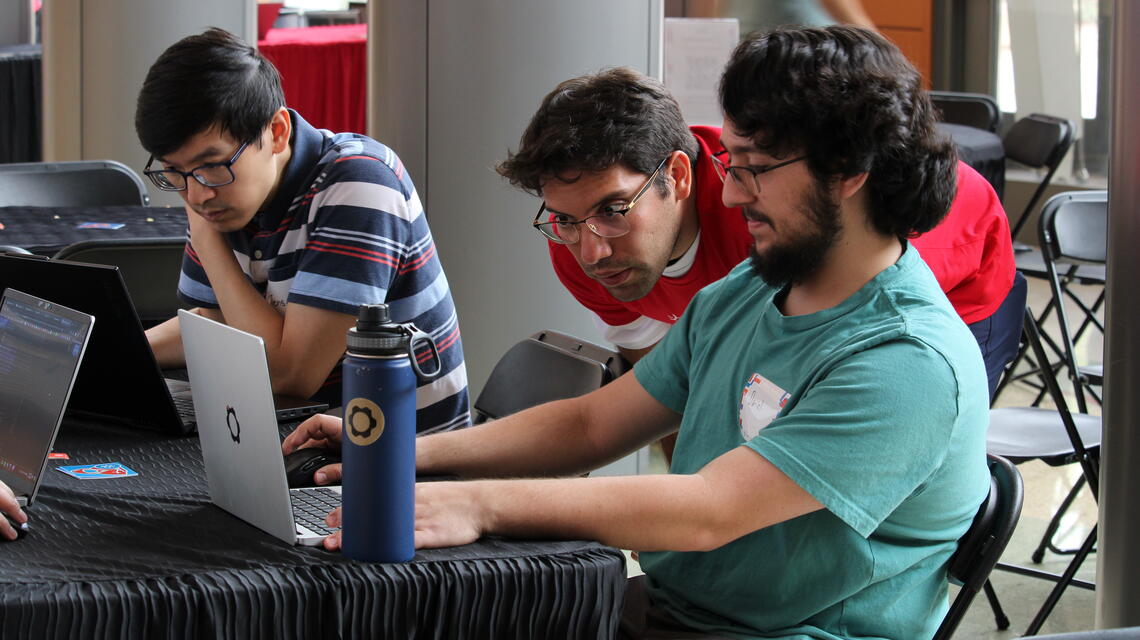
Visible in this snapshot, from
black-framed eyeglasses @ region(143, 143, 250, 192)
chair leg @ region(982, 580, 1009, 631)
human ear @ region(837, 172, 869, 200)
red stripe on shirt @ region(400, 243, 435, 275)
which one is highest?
human ear @ region(837, 172, 869, 200)

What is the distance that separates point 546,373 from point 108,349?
693mm

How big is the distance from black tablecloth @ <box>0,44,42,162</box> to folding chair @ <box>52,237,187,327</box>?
493 centimetres

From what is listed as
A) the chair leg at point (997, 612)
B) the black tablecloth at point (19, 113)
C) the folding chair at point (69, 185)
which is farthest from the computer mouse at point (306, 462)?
the black tablecloth at point (19, 113)

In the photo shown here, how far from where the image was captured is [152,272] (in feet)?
8.52

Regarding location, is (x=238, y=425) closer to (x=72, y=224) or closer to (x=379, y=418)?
(x=379, y=418)

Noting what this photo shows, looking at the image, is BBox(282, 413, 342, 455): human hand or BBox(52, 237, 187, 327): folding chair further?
BBox(52, 237, 187, 327): folding chair

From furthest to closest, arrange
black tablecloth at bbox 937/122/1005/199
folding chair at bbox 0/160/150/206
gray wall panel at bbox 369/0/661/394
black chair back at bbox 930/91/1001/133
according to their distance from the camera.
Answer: black chair back at bbox 930/91/1001/133 < black tablecloth at bbox 937/122/1005/199 < folding chair at bbox 0/160/150/206 < gray wall panel at bbox 369/0/661/394

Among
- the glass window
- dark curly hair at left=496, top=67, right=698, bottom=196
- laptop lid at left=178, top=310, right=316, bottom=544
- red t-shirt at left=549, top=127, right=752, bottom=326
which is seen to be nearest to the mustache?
dark curly hair at left=496, top=67, right=698, bottom=196

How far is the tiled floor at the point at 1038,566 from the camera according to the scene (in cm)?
273

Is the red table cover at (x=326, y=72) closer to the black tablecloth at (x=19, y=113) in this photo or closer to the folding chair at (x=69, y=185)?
the black tablecloth at (x=19, y=113)

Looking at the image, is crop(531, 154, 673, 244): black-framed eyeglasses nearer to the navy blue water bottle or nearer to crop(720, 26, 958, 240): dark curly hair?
crop(720, 26, 958, 240): dark curly hair

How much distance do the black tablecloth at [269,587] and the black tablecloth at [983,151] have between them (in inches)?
146

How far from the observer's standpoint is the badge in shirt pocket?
52.2 inches

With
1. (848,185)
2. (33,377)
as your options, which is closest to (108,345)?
(33,377)
